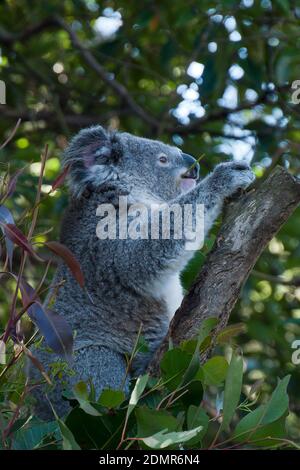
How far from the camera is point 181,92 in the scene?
19.9 feet

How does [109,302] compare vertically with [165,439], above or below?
below

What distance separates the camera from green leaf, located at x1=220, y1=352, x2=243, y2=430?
234 cm

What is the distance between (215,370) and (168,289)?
1333 mm

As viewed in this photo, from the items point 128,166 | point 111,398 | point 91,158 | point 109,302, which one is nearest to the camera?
point 111,398

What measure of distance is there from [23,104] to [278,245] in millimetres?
2273

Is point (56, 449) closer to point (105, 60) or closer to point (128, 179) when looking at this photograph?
point (128, 179)

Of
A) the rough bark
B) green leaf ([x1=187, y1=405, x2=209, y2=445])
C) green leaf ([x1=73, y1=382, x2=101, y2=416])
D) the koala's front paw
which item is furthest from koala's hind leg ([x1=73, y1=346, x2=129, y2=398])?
green leaf ([x1=73, y1=382, x2=101, y2=416])

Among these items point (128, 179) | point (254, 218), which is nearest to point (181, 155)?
point (128, 179)

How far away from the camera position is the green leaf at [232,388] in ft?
7.66

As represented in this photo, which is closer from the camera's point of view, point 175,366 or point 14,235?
point 14,235

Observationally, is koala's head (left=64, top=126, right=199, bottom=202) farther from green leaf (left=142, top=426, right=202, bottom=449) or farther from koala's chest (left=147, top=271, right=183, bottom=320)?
green leaf (left=142, top=426, right=202, bottom=449)

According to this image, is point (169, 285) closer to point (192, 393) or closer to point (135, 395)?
point (192, 393)

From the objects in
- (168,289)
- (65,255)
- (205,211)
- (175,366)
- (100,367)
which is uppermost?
(65,255)

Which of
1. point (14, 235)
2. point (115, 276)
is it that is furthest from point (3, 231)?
point (115, 276)
